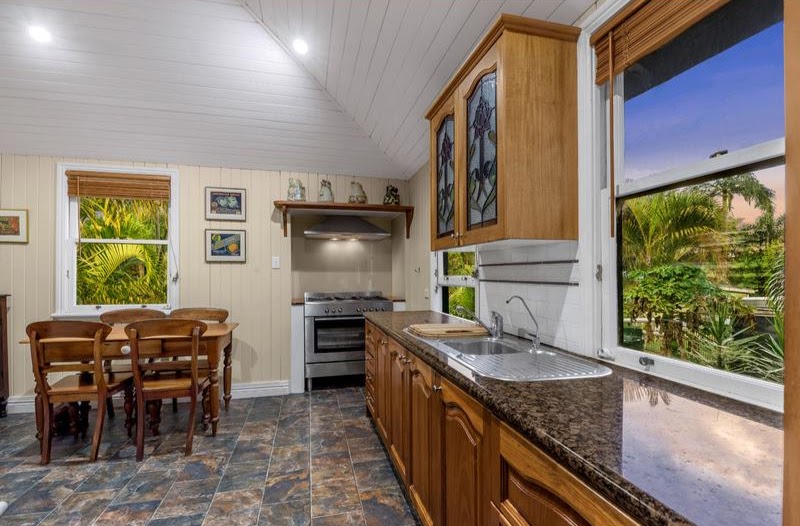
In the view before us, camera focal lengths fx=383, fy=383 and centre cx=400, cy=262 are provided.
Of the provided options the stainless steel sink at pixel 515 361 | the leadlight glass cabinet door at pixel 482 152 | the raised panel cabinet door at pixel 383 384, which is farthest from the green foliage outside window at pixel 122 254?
the leadlight glass cabinet door at pixel 482 152

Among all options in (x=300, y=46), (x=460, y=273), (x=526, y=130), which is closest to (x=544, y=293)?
(x=526, y=130)

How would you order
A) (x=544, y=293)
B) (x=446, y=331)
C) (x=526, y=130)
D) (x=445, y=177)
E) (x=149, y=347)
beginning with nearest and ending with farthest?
(x=526, y=130)
(x=544, y=293)
(x=446, y=331)
(x=445, y=177)
(x=149, y=347)

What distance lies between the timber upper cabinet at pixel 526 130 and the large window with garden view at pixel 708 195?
20cm

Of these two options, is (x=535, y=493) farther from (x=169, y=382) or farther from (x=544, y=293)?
(x=169, y=382)

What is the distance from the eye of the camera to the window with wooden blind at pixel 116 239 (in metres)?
3.39

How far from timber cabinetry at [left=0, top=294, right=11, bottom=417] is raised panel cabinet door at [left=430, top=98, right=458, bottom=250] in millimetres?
3593

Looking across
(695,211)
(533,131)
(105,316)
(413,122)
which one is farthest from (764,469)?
(105,316)

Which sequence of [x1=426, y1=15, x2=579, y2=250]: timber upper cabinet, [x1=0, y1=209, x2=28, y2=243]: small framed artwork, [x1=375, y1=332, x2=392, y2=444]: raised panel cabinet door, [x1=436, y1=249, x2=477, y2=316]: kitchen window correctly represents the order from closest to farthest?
1. [x1=426, y1=15, x2=579, y2=250]: timber upper cabinet
2. [x1=375, y1=332, x2=392, y2=444]: raised panel cabinet door
3. [x1=436, y1=249, x2=477, y2=316]: kitchen window
4. [x1=0, y1=209, x2=28, y2=243]: small framed artwork

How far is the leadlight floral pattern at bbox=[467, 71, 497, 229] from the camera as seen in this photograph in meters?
1.61

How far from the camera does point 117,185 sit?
3.44 meters

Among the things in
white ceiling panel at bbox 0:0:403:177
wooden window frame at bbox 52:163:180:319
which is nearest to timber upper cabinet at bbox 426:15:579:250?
white ceiling panel at bbox 0:0:403:177

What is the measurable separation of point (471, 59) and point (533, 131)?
50cm

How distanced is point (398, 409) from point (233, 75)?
259cm

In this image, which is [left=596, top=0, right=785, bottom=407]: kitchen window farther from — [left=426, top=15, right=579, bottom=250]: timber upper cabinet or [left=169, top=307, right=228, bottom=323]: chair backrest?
[left=169, top=307, right=228, bottom=323]: chair backrest
